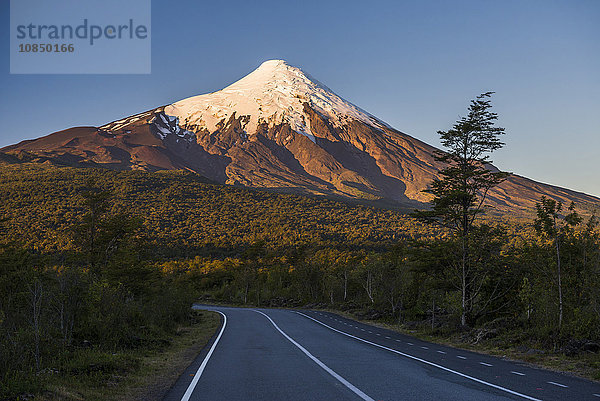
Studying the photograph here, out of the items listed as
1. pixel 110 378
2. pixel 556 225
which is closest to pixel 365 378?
pixel 110 378

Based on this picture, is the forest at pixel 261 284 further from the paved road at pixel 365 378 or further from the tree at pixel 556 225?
the paved road at pixel 365 378

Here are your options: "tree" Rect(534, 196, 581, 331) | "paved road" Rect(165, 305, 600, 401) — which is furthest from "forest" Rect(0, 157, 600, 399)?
"paved road" Rect(165, 305, 600, 401)

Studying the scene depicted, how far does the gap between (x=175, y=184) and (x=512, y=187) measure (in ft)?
493

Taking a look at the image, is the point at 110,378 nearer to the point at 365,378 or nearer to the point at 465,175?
the point at 365,378

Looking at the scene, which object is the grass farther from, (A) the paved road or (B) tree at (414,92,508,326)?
(B) tree at (414,92,508,326)

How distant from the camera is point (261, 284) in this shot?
210 ft

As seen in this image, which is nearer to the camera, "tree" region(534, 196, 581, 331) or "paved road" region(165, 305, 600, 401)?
"paved road" region(165, 305, 600, 401)

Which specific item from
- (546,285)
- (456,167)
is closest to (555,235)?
(546,285)

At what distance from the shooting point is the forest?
38.1 feet

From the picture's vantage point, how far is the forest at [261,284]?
38.1 feet

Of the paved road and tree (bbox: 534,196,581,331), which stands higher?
tree (bbox: 534,196,581,331)

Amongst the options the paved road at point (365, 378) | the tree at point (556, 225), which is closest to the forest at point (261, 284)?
the tree at point (556, 225)

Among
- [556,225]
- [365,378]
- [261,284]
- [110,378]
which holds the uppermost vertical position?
[556,225]

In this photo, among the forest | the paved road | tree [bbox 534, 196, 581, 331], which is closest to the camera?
the paved road
